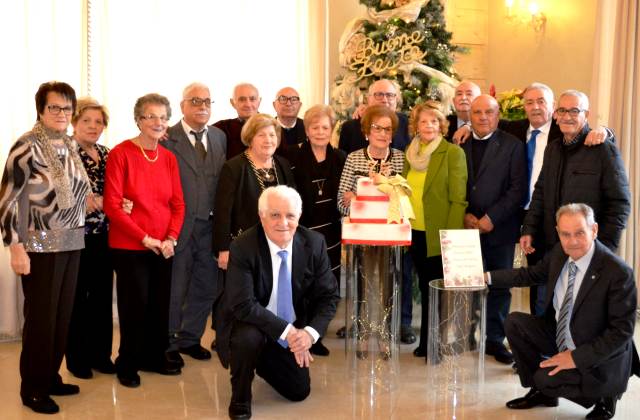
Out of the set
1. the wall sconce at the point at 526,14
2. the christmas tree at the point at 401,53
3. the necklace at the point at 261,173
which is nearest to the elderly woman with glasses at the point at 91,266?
the necklace at the point at 261,173

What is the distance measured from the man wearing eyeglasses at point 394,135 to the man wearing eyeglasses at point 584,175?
109 cm

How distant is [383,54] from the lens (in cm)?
637

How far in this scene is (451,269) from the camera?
3875 millimetres

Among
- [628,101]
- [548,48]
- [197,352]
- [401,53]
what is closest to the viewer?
[197,352]

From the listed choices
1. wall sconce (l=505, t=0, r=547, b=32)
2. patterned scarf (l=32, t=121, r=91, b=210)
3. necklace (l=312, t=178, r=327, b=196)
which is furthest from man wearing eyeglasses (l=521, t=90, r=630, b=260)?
wall sconce (l=505, t=0, r=547, b=32)

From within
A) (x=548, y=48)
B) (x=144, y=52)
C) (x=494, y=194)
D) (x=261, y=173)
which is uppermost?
(x=548, y=48)

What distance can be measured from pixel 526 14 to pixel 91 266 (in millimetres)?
5516

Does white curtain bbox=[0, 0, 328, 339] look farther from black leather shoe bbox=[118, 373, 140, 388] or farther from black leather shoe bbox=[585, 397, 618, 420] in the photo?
black leather shoe bbox=[585, 397, 618, 420]

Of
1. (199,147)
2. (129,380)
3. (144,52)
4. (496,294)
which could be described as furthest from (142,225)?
(496,294)

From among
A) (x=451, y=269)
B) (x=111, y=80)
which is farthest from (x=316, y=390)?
(x=111, y=80)

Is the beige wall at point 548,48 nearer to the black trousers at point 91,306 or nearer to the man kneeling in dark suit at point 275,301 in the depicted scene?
the man kneeling in dark suit at point 275,301

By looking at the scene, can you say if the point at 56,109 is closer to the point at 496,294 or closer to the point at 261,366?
the point at 261,366

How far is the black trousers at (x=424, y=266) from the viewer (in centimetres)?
456

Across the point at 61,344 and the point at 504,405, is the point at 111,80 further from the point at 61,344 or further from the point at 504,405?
the point at 504,405
